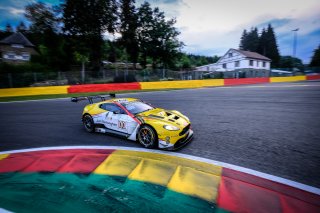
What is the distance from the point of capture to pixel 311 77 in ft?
108

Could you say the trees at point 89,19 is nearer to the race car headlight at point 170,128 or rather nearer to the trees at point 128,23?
the trees at point 128,23

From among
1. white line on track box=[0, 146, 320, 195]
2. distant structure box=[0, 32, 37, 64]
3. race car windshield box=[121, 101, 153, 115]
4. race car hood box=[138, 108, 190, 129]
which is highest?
distant structure box=[0, 32, 37, 64]

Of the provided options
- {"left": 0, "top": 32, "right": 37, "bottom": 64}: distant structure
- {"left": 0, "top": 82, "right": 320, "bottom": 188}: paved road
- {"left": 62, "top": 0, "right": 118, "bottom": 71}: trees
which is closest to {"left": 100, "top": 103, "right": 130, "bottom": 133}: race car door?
{"left": 0, "top": 82, "right": 320, "bottom": 188}: paved road

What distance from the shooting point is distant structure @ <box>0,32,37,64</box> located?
45709 mm

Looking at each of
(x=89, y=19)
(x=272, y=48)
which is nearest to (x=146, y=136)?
(x=89, y=19)

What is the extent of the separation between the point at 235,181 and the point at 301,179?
1317 millimetres

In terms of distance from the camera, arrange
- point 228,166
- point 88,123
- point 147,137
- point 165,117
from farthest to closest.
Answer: point 88,123, point 165,117, point 147,137, point 228,166

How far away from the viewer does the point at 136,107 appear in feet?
21.6

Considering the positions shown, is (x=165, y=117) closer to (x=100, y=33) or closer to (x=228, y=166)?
(x=228, y=166)

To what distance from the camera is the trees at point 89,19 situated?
107ft

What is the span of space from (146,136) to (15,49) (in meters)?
55.6

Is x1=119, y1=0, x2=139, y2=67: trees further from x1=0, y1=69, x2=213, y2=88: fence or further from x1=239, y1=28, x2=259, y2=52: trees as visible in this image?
x1=239, y1=28, x2=259, y2=52: trees

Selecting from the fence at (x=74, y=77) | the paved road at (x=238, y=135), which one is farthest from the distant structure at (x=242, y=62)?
the paved road at (x=238, y=135)

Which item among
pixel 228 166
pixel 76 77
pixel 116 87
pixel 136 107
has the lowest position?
pixel 228 166
